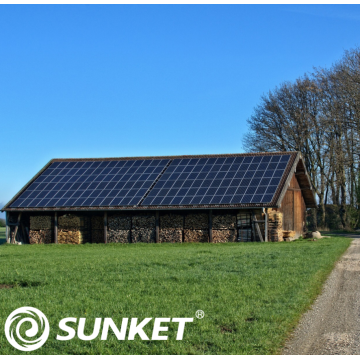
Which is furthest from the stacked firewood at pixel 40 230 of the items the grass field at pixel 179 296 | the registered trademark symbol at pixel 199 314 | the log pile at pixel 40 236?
the registered trademark symbol at pixel 199 314

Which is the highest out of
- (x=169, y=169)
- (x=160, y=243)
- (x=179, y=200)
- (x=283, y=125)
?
(x=283, y=125)

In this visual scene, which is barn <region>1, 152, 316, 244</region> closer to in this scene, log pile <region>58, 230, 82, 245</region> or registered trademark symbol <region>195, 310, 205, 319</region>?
log pile <region>58, 230, 82, 245</region>

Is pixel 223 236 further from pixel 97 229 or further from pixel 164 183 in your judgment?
pixel 97 229

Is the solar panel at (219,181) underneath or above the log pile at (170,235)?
above

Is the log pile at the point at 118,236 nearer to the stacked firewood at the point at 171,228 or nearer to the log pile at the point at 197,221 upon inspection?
the stacked firewood at the point at 171,228

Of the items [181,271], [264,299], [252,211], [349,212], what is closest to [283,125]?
[349,212]

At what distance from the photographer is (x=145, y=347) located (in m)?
6.90

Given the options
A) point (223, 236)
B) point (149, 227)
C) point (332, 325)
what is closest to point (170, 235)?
point (149, 227)

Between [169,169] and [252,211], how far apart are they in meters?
7.25

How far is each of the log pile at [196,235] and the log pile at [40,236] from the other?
8.67 m

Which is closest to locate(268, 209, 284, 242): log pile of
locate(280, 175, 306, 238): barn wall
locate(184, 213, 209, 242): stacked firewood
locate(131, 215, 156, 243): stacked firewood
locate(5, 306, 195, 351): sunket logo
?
locate(280, 175, 306, 238): barn wall

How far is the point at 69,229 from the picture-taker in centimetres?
3020

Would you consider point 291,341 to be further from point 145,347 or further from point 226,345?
point 145,347

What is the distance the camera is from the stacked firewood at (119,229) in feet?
96.7
